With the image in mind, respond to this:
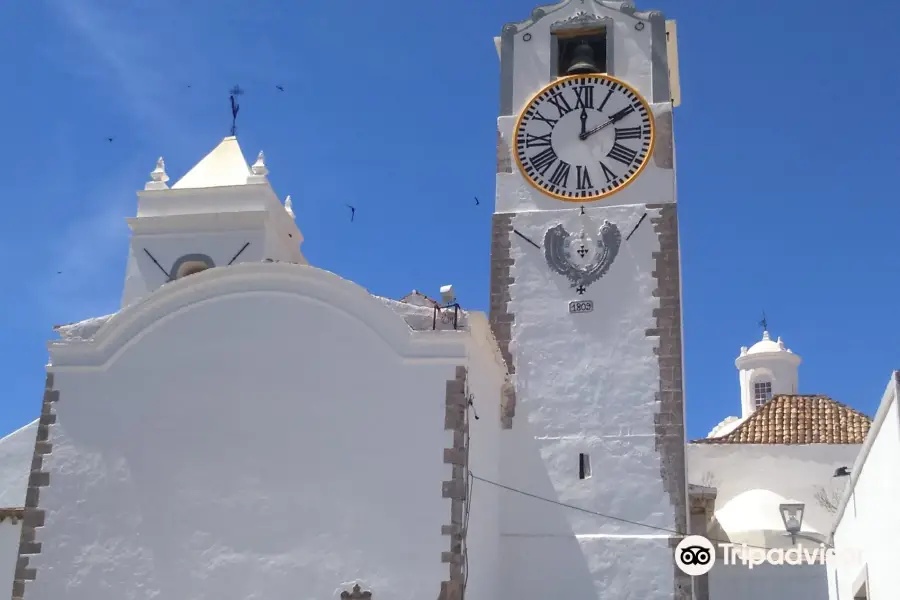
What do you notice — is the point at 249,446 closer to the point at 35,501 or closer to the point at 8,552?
the point at 35,501

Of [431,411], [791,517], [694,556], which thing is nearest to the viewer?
[431,411]

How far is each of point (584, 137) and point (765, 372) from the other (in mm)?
12530

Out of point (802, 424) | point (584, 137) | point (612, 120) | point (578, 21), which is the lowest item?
point (802, 424)

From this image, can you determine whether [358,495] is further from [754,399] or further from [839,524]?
[754,399]

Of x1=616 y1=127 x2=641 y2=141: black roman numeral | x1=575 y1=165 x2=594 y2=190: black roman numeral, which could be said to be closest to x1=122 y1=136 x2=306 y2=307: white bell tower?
x1=575 y1=165 x2=594 y2=190: black roman numeral

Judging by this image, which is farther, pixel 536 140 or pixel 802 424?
pixel 802 424

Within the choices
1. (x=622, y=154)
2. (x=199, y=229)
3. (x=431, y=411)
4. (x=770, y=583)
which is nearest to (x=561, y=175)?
(x=622, y=154)

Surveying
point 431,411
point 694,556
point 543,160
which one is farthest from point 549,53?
point 694,556

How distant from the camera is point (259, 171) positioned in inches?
883

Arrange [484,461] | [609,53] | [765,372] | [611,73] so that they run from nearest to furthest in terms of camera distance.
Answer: [484,461] → [611,73] → [609,53] → [765,372]

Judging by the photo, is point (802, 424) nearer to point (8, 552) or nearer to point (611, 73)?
point (611, 73)

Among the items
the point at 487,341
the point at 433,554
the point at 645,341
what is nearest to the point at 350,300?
the point at 487,341

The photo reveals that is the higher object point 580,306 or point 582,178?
point 582,178

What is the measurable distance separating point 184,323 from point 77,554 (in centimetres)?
379
